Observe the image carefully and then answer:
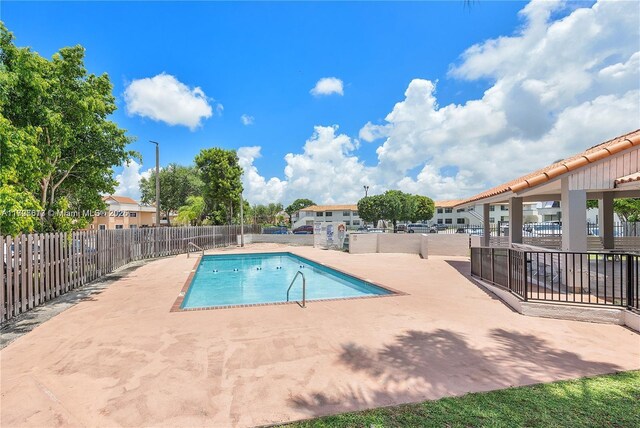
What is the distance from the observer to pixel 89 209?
36.9 feet

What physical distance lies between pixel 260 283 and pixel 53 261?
732cm

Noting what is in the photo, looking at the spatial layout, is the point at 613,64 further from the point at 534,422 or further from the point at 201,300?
the point at 201,300

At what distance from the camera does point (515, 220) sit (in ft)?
39.1

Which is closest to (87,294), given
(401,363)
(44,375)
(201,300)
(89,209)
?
(201,300)

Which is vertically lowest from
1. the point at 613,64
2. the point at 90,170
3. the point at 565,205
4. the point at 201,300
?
the point at 201,300

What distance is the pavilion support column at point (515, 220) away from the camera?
11711 mm

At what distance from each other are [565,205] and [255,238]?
26.0m

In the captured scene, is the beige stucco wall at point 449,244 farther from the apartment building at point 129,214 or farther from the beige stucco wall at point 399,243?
the apartment building at point 129,214

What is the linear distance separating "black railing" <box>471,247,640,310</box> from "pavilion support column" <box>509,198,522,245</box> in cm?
309

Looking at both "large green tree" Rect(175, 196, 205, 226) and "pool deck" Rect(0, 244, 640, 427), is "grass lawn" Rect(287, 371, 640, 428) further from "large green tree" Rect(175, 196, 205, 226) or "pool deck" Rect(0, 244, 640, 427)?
"large green tree" Rect(175, 196, 205, 226)

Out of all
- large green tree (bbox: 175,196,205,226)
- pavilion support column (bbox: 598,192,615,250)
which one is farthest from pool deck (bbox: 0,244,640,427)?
large green tree (bbox: 175,196,205,226)

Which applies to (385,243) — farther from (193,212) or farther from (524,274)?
(193,212)

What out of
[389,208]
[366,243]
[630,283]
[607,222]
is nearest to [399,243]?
[366,243]

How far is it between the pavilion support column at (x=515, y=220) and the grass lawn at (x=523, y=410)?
9.48 metres
